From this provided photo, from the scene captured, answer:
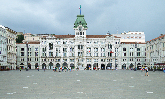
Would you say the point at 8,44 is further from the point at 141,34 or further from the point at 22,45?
the point at 141,34

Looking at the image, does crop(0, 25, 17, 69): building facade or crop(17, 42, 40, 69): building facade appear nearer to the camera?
crop(0, 25, 17, 69): building facade

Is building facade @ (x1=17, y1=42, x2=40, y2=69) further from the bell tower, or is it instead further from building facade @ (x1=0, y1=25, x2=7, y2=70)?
building facade @ (x1=0, y1=25, x2=7, y2=70)

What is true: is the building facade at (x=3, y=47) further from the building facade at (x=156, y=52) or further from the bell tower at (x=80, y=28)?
the building facade at (x=156, y=52)

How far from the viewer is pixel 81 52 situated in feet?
388

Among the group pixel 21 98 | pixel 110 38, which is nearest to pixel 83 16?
pixel 110 38

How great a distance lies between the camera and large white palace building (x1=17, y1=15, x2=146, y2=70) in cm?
11694

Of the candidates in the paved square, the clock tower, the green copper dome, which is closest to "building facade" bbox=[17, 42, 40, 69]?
the clock tower

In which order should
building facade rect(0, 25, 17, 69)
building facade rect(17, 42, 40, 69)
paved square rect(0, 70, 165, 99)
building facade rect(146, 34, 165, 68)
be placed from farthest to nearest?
building facade rect(17, 42, 40, 69)
building facade rect(146, 34, 165, 68)
building facade rect(0, 25, 17, 69)
paved square rect(0, 70, 165, 99)

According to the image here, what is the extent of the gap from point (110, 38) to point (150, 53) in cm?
2548

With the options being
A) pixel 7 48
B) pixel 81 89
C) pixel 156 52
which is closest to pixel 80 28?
pixel 7 48

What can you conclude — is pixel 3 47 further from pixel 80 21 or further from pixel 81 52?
pixel 80 21

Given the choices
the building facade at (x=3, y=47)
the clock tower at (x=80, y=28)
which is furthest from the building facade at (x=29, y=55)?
the building facade at (x=3, y=47)

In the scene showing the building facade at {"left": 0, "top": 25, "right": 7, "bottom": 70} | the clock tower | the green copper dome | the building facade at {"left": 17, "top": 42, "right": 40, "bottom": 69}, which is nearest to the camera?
the building facade at {"left": 0, "top": 25, "right": 7, "bottom": 70}

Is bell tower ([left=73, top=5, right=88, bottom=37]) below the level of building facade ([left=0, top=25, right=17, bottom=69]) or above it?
above
